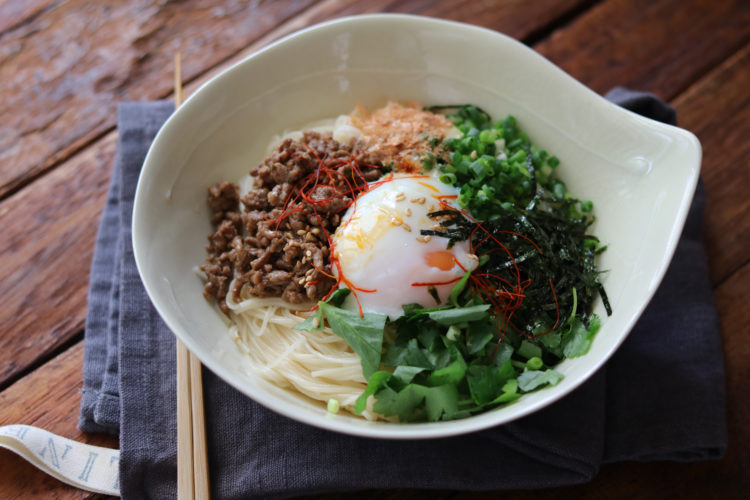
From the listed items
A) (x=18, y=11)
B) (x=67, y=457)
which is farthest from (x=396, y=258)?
(x=18, y=11)

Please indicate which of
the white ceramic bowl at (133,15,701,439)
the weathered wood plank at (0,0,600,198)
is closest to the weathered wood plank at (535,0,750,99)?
the weathered wood plank at (0,0,600,198)

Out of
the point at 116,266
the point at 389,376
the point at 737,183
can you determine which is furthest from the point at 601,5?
the point at 116,266

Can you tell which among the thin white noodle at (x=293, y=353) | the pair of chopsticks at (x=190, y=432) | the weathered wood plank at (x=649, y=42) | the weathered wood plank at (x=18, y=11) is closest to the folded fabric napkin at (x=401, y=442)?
the pair of chopsticks at (x=190, y=432)

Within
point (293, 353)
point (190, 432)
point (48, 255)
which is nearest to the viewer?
point (190, 432)

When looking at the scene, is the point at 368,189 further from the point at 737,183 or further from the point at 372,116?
the point at 737,183

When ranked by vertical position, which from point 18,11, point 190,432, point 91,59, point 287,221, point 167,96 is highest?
point 18,11

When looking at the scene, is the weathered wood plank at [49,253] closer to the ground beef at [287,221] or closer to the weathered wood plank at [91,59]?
the weathered wood plank at [91,59]

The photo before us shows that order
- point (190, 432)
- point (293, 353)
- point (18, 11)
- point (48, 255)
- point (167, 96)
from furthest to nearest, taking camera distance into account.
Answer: point (18, 11), point (167, 96), point (48, 255), point (293, 353), point (190, 432)

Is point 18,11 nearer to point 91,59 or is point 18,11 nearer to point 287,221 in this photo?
point 91,59
